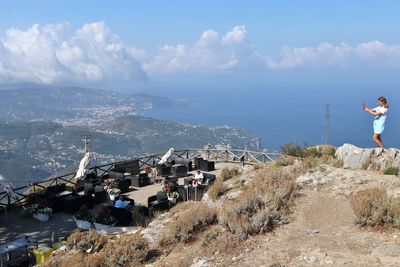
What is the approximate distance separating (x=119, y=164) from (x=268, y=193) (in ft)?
41.5

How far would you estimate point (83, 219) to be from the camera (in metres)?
14.9

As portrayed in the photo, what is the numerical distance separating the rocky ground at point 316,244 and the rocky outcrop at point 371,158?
2.05 metres

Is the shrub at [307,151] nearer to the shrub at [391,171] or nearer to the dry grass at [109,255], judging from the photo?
the shrub at [391,171]

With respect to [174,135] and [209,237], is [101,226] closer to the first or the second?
[209,237]

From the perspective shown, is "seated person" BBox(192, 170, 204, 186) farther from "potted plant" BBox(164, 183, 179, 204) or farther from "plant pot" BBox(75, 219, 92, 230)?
"plant pot" BBox(75, 219, 92, 230)

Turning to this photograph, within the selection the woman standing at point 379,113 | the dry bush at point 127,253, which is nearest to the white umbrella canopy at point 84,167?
the dry bush at point 127,253

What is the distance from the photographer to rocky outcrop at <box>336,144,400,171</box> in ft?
43.6

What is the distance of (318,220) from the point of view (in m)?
9.79

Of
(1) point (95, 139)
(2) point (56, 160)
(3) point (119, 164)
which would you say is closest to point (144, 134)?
(1) point (95, 139)

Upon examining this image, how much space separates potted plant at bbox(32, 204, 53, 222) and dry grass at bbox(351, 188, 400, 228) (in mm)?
10841

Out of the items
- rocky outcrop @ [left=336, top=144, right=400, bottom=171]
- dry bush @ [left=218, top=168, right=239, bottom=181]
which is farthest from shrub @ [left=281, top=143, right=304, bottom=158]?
rocky outcrop @ [left=336, top=144, right=400, bottom=171]

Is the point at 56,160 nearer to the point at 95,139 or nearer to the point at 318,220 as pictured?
the point at 95,139

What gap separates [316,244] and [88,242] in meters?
5.08

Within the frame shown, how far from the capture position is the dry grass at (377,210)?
8.87 metres
